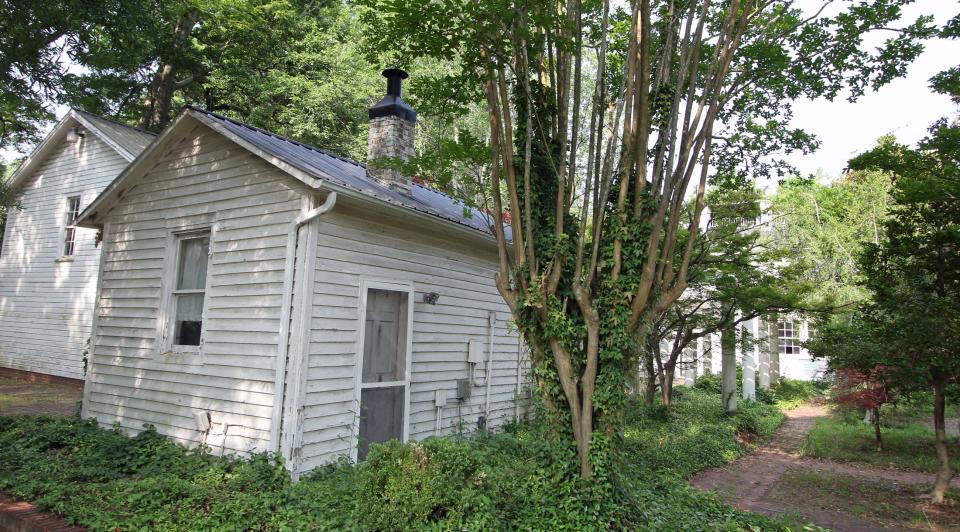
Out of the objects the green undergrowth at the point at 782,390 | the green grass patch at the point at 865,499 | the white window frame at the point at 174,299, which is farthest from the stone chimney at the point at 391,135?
the green undergrowth at the point at 782,390

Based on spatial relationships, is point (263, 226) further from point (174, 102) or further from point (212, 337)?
point (174, 102)

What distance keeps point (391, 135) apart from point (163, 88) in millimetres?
13369

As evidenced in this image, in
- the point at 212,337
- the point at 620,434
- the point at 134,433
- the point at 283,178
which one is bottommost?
the point at 134,433

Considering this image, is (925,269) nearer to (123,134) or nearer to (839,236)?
(839,236)

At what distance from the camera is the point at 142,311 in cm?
750

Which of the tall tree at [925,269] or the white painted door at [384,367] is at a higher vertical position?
the tall tree at [925,269]

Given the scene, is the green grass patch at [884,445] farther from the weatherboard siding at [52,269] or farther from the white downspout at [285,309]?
the weatherboard siding at [52,269]

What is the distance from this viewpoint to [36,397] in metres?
11.7

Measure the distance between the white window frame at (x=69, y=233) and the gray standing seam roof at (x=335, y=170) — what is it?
31.2 feet

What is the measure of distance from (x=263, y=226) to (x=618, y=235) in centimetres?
416

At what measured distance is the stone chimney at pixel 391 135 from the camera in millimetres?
8055

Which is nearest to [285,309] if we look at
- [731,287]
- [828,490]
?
[828,490]

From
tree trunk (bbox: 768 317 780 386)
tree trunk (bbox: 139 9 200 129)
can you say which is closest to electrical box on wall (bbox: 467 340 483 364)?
tree trunk (bbox: 139 9 200 129)

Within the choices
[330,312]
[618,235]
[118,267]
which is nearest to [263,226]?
[330,312]
